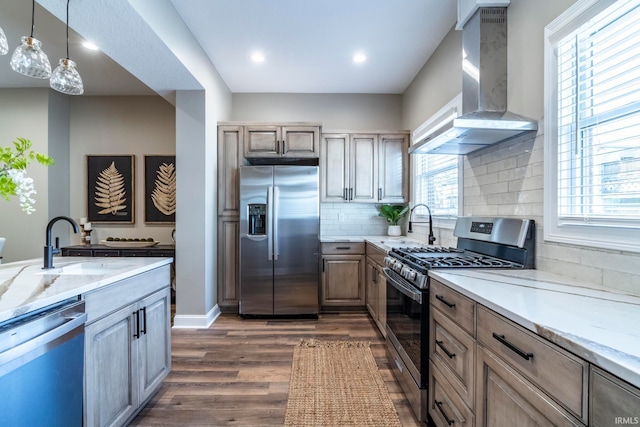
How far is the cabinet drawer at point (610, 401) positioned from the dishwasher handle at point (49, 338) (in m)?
1.74

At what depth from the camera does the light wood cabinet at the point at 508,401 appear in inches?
33.6

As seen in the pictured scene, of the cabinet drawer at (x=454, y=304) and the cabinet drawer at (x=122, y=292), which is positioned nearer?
the cabinet drawer at (x=454, y=304)

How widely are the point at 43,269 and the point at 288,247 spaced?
2206mm

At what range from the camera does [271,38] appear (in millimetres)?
2977

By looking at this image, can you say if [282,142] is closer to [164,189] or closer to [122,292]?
[164,189]

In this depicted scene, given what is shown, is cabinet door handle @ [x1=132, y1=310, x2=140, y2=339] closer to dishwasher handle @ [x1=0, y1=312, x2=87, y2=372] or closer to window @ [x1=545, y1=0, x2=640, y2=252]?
dishwasher handle @ [x1=0, y1=312, x2=87, y2=372]

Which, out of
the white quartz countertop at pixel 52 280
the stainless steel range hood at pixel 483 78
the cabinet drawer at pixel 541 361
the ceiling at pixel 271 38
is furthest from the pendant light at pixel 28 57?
the cabinet drawer at pixel 541 361

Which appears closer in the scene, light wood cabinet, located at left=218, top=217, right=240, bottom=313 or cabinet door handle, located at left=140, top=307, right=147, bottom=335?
cabinet door handle, located at left=140, top=307, right=147, bottom=335

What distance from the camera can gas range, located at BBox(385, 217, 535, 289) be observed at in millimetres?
1755

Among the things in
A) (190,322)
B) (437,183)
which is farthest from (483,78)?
(190,322)

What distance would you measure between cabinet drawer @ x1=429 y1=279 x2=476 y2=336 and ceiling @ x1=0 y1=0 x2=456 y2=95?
7.60 feet

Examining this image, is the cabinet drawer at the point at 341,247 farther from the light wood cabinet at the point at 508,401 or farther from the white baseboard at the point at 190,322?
the light wood cabinet at the point at 508,401

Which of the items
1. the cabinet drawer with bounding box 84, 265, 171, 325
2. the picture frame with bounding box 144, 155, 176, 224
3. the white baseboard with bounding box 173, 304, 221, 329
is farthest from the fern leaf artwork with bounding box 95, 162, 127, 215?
the cabinet drawer with bounding box 84, 265, 171, 325

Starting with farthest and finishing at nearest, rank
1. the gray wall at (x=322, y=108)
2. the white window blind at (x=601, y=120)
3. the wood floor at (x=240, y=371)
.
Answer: the gray wall at (x=322, y=108) → the wood floor at (x=240, y=371) → the white window blind at (x=601, y=120)
